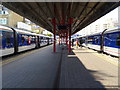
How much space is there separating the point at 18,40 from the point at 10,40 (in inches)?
75.9

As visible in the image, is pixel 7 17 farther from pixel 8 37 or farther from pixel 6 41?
pixel 6 41

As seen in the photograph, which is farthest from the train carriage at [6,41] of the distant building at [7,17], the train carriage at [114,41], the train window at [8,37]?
the distant building at [7,17]

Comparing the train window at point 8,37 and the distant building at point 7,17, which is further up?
the distant building at point 7,17

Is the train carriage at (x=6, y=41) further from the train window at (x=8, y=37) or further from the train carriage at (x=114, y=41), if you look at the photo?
the train carriage at (x=114, y=41)

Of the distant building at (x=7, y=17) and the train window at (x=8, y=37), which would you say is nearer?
the train window at (x=8, y=37)

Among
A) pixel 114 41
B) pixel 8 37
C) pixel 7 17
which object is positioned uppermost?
pixel 7 17

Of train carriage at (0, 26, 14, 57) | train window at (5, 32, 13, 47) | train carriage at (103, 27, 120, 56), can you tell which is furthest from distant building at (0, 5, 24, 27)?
train carriage at (103, 27, 120, 56)

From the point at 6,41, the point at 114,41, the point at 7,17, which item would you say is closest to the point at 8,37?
the point at 6,41

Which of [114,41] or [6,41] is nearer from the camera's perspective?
[6,41]

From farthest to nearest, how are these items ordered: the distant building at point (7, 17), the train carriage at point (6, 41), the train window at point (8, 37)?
1. the distant building at point (7, 17)
2. the train window at point (8, 37)
3. the train carriage at point (6, 41)

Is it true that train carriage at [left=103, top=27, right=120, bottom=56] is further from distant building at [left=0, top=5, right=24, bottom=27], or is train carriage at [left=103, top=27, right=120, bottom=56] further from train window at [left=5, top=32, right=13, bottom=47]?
distant building at [left=0, top=5, right=24, bottom=27]

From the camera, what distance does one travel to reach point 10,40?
1262 centimetres

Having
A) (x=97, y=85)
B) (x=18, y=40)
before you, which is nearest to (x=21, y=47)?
(x=18, y=40)

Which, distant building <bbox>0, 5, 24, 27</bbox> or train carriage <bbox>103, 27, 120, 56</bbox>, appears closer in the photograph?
train carriage <bbox>103, 27, 120, 56</bbox>
